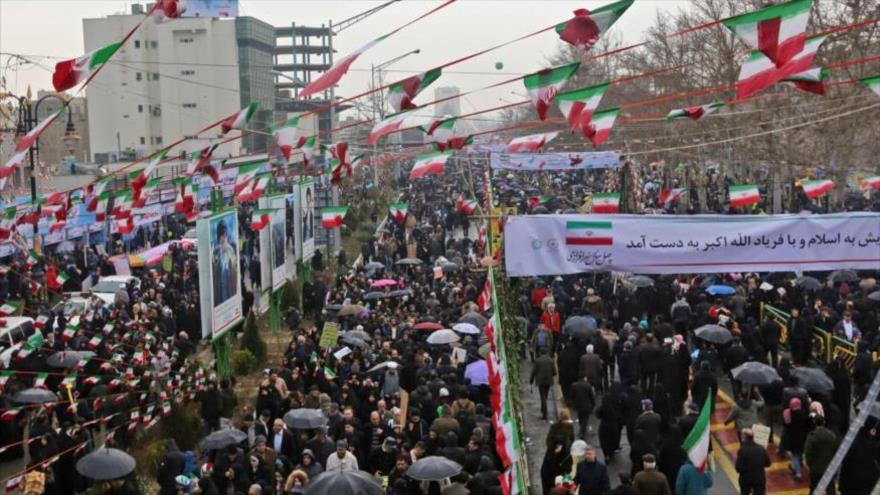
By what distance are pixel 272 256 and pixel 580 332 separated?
8.50 meters

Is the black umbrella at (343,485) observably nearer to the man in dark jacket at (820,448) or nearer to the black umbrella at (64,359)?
the man in dark jacket at (820,448)

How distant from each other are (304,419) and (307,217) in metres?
14.8

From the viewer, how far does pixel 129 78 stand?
88625 mm

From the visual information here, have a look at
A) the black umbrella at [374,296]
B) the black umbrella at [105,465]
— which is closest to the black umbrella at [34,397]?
the black umbrella at [105,465]

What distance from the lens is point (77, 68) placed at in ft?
28.7

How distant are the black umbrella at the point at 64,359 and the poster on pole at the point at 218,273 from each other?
6.73 feet

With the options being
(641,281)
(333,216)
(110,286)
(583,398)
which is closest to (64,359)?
(583,398)

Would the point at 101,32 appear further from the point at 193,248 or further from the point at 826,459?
the point at 826,459

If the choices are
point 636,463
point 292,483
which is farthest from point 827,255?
point 292,483

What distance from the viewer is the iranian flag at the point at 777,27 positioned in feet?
26.6

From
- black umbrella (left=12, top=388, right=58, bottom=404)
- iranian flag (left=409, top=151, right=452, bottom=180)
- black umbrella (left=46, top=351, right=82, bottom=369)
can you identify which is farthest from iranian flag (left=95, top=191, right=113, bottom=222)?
iranian flag (left=409, top=151, right=452, bottom=180)

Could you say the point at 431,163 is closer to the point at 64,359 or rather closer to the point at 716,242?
the point at 64,359

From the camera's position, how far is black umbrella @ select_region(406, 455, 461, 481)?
35.2ft

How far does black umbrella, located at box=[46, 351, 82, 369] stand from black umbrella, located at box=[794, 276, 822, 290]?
13.8m
